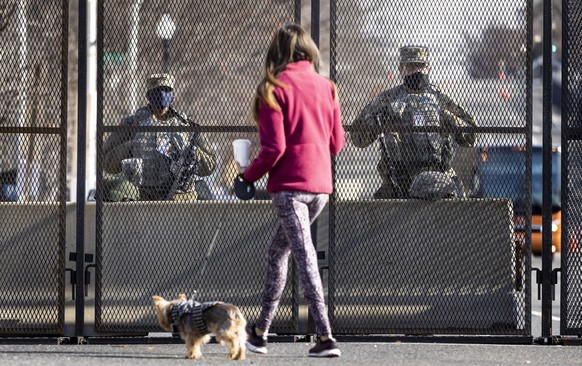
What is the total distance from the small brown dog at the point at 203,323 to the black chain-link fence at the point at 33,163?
1.43 m

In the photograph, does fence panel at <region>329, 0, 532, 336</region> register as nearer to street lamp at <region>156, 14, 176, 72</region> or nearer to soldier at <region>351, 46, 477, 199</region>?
soldier at <region>351, 46, 477, 199</region>

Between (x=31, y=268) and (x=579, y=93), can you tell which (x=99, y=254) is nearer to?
(x=31, y=268)

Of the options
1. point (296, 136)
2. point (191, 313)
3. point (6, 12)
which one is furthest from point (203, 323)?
point (6, 12)

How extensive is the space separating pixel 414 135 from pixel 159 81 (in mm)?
1856

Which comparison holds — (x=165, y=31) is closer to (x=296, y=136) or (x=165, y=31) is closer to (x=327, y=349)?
(x=296, y=136)

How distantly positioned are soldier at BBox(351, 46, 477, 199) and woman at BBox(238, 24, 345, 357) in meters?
1.39

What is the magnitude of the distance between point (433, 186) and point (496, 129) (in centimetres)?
60

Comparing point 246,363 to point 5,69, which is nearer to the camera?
point 246,363

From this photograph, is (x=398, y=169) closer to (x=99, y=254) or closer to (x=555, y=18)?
(x=555, y=18)

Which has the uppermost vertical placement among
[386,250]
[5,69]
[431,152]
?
[5,69]

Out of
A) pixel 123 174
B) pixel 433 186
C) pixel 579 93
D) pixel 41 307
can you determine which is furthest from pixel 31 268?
pixel 579 93

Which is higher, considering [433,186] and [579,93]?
[579,93]

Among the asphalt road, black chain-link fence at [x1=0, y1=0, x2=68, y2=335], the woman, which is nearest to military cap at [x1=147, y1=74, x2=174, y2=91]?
black chain-link fence at [x1=0, y1=0, x2=68, y2=335]

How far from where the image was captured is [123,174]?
32.4 ft
